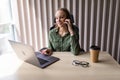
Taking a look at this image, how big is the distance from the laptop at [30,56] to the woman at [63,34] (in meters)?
0.31

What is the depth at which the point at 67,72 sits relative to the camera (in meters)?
1.55

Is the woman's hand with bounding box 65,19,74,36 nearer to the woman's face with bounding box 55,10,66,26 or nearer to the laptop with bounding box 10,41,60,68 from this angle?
the woman's face with bounding box 55,10,66,26

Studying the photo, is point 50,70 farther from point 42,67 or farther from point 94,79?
point 94,79

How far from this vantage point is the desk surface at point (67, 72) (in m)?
1.47

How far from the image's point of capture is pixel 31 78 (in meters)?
1.46

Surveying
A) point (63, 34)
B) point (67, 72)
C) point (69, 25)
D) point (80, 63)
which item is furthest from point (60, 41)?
point (67, 72)

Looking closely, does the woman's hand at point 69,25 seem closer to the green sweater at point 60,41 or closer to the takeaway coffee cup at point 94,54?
the green sweater at point 60,41

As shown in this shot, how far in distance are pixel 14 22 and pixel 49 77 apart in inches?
64.3

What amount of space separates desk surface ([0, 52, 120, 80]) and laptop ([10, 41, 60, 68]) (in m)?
0.04

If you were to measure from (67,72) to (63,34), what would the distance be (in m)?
0.74

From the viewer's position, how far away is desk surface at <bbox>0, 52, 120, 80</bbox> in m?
1.47

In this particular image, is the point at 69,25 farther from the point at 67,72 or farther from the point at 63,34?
the point at 67,72

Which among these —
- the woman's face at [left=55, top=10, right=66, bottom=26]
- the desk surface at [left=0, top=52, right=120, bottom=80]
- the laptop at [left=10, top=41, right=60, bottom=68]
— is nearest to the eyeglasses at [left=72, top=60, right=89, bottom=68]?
the desk surface at [left=0, top=52, right=120, bottom=80]


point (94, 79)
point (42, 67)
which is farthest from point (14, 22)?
point (94, 79)
